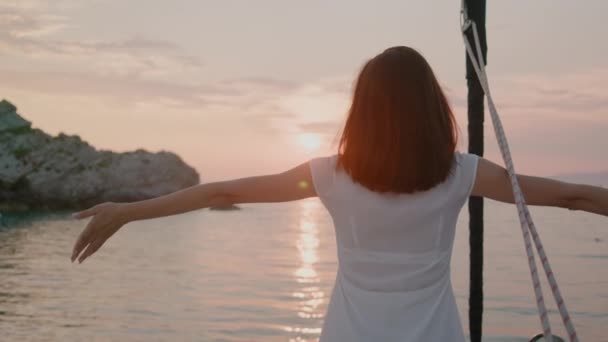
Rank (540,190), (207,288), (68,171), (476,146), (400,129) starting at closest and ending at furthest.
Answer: (400,129)
(540,190)
(476,146)
(207,288)
(68,171)

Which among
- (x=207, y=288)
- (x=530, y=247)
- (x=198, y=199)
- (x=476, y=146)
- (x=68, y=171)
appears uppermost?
(x=476, y=146)

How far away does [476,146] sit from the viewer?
4.79 metres

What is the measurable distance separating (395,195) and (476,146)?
8.16 feet

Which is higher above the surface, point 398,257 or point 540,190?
point 540,190

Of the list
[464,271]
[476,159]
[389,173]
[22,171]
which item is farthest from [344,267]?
[22,171]

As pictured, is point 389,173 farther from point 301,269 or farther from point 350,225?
point 301,269

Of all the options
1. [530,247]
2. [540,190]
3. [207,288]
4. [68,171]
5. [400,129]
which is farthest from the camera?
[68,171]

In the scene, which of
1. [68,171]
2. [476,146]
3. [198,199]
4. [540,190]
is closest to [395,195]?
[540,190]

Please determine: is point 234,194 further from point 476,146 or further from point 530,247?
point 476,146

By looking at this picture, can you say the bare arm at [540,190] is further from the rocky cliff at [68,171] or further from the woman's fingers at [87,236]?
the rocky cliff at [68,171]

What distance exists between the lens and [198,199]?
2.71 metres

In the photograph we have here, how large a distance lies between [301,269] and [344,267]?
25.6m

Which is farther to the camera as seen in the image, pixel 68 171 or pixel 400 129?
pixel 68 171

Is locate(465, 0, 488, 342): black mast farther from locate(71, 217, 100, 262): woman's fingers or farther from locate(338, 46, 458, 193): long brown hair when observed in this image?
locate(71, 217, 100, 262): woman's fingers
